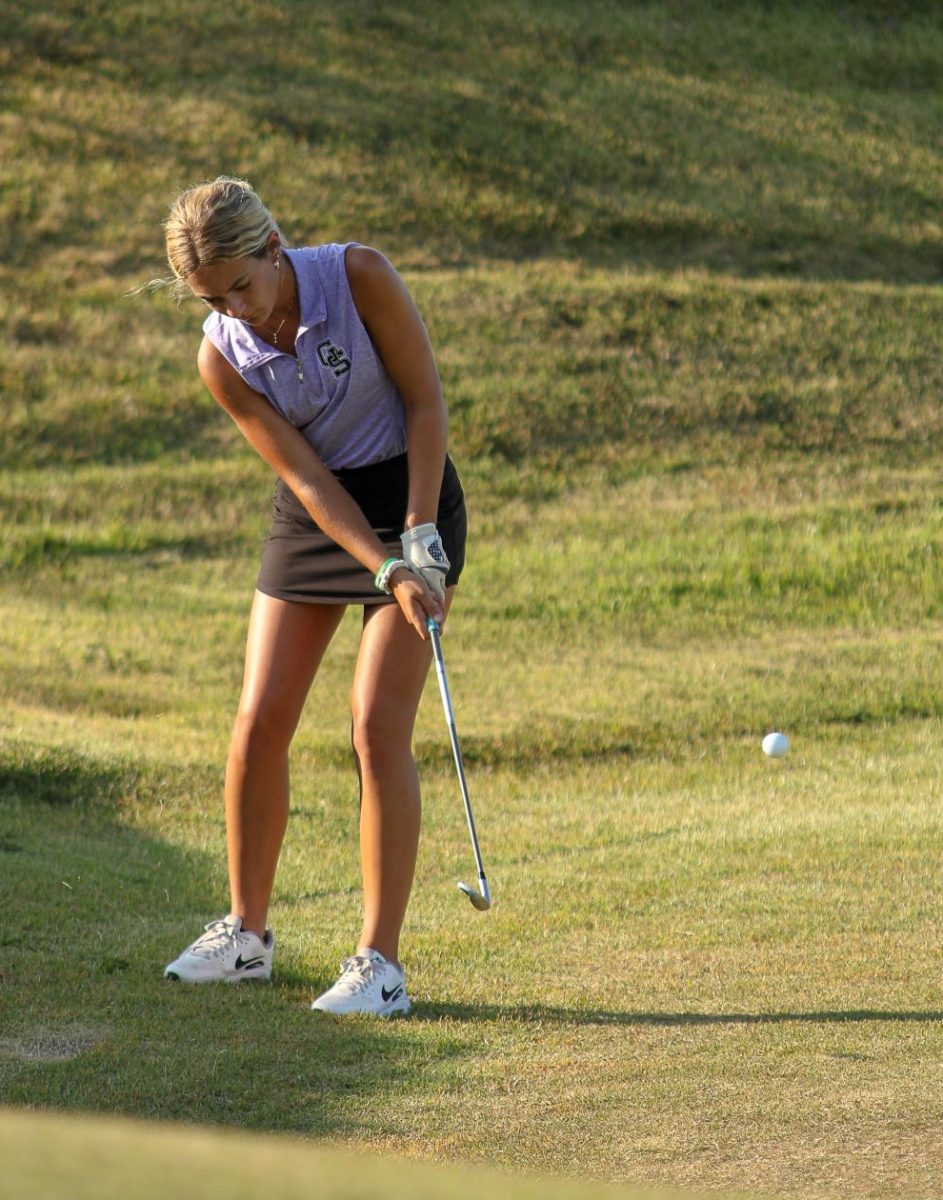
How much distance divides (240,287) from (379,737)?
Answer: 1.17 metres

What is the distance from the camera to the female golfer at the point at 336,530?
168 inches

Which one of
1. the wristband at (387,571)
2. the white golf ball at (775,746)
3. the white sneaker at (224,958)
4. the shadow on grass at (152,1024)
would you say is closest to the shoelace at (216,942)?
the white sneaker at (224,958)

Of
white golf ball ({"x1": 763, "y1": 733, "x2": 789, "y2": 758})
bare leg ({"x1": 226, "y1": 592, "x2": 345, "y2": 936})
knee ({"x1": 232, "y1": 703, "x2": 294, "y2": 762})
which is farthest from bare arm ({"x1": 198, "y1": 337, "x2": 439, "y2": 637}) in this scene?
white golf ball ({"x1": 763, "y1": 733, "x2": 789, "y2": 758})

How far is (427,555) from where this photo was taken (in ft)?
14.1

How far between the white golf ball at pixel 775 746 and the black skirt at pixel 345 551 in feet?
13.9

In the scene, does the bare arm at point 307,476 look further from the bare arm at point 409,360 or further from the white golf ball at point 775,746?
the white golf ball at point 775,746

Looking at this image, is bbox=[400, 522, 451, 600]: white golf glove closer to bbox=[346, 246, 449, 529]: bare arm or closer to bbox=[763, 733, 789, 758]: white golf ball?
bbox=[346, 246, 449, 529]: bare arm

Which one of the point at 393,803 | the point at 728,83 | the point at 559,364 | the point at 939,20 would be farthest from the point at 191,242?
the point at 939,20

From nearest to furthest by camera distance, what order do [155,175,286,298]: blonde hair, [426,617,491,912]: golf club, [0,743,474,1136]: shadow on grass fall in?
[0,743,474,1136]: shadow on grass → [155,175,286,298]: blonde hair → [426,617,491,912]: golf club

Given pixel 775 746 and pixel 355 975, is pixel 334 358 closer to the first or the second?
pixel 355 975

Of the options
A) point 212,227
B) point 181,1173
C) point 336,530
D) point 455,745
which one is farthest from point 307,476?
point 181,1173

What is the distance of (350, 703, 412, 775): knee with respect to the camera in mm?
4332

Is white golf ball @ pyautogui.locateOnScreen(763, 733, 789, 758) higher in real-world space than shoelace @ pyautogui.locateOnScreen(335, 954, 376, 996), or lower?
lower

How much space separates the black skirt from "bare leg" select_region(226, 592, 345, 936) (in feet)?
0.26
